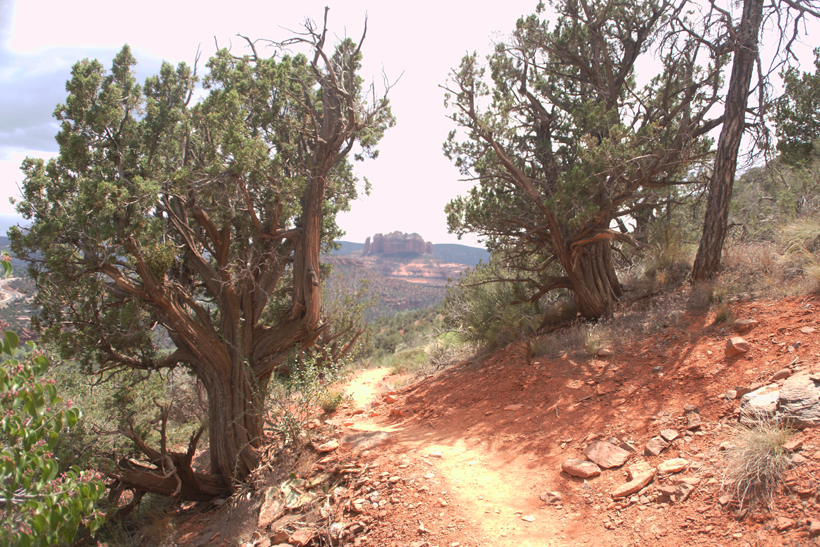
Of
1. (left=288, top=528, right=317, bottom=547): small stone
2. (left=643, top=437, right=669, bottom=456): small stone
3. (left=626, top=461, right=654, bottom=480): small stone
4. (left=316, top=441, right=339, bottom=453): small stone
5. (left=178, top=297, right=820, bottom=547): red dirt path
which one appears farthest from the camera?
(left=316, top=441, right=339, bottom=453): small stone

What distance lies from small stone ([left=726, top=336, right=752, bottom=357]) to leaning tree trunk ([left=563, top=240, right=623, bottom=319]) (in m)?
2.96

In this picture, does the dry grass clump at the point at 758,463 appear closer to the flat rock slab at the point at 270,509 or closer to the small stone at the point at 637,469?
the small stone at the point at 637,469

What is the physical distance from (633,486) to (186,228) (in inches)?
270

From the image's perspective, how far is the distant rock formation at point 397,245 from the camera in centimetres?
13500

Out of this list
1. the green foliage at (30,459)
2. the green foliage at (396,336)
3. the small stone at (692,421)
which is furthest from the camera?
the green foliage at (396,336)

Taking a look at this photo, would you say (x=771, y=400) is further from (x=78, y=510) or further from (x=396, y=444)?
→ (x=78, y=510)

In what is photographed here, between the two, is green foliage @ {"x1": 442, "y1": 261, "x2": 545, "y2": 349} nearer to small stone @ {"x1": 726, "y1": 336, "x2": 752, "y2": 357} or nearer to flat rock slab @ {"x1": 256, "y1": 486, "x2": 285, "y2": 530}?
small stone @ {"x1": 726, "y1": 336, "x2": 752, "y2": 357}

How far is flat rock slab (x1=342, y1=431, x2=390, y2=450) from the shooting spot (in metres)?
5.51

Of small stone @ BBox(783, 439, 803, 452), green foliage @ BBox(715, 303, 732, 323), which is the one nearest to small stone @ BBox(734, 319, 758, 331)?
green foliage @ BBox(715, 303, 732, 323)

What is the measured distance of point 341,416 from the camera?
24.3ft

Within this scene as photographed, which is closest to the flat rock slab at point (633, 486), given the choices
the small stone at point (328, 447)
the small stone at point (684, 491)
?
the small stone at point (684, 491)

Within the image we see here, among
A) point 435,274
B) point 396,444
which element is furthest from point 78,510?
point 435,274

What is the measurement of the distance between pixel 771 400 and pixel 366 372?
1018cm

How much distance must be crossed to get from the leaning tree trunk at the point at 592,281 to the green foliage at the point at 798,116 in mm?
4117
